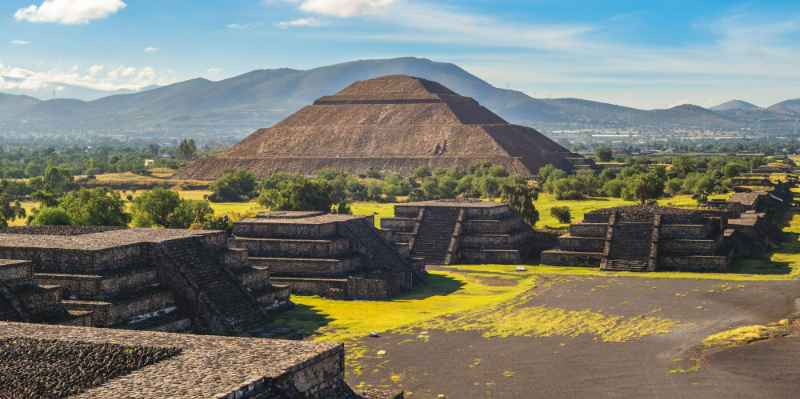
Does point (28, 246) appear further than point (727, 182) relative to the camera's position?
No

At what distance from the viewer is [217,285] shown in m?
44.9

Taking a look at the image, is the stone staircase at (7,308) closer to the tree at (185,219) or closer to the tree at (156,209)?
the tree at (185,219)

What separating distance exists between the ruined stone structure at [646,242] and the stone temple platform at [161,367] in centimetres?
4011

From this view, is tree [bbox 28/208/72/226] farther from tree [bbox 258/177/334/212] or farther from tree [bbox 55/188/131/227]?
tree [bbox 258/177/334/212]

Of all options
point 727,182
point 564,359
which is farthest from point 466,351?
point 727,182

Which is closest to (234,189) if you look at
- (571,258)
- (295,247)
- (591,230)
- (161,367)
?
(591,230)

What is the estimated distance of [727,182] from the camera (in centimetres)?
11750

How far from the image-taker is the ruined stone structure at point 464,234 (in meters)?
71.1

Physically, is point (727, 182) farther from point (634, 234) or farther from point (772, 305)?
point (772, 305)

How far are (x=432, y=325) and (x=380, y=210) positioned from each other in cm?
5826

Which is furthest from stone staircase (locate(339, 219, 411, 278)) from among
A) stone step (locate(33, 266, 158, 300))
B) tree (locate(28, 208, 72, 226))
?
tree (locate(28, 208, 72, 226))

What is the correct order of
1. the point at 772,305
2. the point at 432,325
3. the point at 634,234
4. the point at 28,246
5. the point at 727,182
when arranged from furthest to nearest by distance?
1. the point at 727,182
2. the point at 634,234
3. the point at 772,305
4. the point at 432,325
5. the point at 28,246

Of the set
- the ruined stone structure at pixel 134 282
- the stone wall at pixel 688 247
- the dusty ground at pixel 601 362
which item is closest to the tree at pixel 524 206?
the stone wall at pixel 688 247

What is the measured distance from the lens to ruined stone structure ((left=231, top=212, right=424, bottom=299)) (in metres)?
55.1
